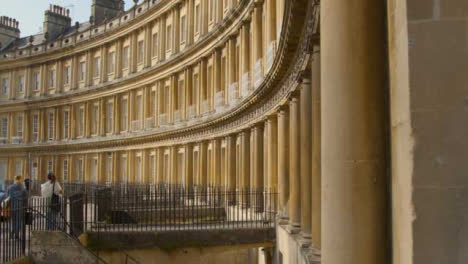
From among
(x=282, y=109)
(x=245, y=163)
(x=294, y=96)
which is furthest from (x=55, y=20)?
(x=294, y=96)

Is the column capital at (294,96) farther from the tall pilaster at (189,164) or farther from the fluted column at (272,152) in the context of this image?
the tall pilaster at (189,164)

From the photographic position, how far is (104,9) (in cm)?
5550

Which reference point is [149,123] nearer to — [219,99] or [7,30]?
[219,99]

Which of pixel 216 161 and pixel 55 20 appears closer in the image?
pixel 216 161

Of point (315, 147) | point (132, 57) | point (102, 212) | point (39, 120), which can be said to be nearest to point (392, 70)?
point (315, 147)

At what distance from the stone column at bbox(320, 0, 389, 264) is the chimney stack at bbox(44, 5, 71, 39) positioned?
57.6 meters

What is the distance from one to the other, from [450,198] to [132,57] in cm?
4202

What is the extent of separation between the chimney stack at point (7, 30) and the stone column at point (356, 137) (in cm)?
6569

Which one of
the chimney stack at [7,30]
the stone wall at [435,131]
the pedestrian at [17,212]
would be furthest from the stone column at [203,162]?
the chimney stack at [7,30]

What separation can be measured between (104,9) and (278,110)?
41076 mm

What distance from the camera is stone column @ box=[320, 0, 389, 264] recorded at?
16.7 feet

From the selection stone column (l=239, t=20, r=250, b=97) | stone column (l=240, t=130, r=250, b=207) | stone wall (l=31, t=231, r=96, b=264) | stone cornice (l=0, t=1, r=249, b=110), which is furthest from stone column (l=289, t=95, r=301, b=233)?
stone cornice (l=0, t=1, r=249, b=110)

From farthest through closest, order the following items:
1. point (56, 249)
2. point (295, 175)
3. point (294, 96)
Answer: point (294, 96), point (295, 175), point (56, 249)

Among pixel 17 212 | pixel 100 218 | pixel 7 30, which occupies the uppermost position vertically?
pixel 7 30
